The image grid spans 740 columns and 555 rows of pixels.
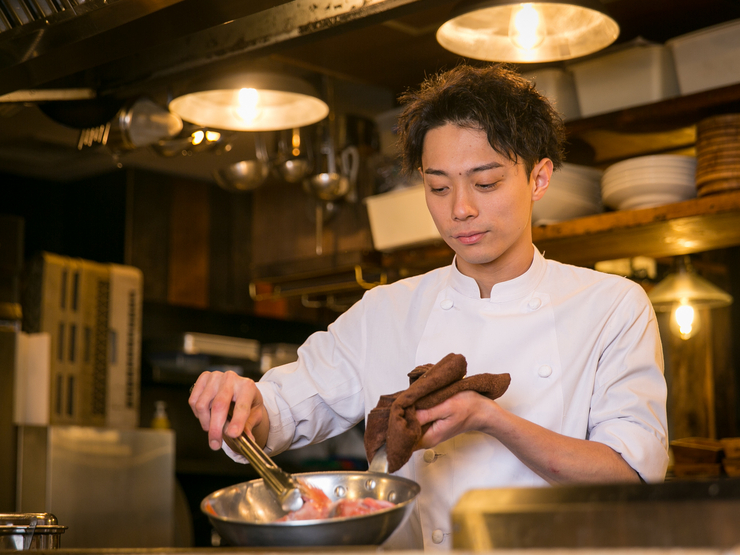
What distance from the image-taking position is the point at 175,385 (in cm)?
557

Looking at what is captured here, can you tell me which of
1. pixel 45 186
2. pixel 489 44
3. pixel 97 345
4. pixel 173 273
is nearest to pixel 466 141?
pixel 489 44

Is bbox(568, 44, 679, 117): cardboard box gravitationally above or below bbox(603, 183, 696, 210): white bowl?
above

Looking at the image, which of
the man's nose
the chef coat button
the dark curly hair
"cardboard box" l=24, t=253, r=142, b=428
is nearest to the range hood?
the dark curly hair

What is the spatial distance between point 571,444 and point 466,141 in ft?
1.87

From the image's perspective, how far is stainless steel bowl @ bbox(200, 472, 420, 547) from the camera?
974 millimetres

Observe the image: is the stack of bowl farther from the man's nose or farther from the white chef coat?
the man's nose

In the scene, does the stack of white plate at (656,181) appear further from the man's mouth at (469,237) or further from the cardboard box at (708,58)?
the man's mouth at (469,237)

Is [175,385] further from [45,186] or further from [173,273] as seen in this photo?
[45,186]

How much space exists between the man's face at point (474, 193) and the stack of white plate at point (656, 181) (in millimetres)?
1308

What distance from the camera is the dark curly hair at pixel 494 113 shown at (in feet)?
5.08

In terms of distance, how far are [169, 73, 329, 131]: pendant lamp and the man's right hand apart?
1430 millimetres

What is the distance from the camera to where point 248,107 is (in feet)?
9.06

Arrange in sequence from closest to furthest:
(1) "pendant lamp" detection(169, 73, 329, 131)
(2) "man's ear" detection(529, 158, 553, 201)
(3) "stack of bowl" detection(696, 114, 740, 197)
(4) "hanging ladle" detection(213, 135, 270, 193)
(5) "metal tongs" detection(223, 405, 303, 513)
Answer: (5) "metal tongs" detection(223, 405, 303, 513), (2) "man's ear" detection(529, 158, 553, 201), (3) "stack of bowl" detection(696, 114, 740, 197), (1) "pendant lamp" detection(169, 73, 329, 131), (4) "hanging ladle" detection(213, 135, 270, 193)

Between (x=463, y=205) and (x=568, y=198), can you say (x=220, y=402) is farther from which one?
(x=568, y=198)
